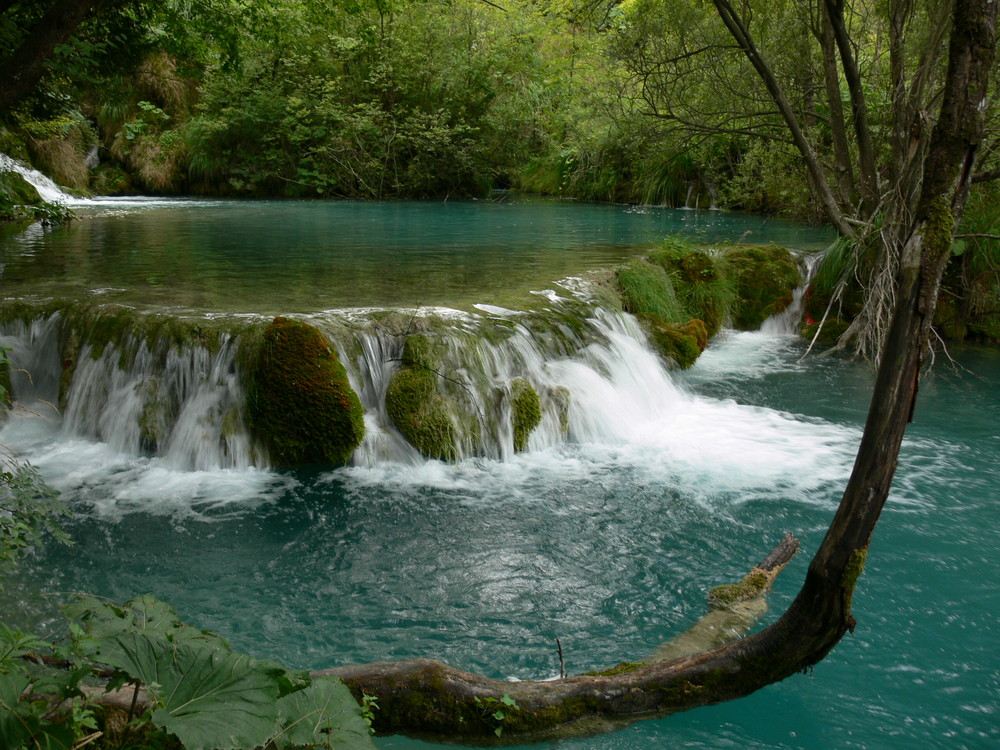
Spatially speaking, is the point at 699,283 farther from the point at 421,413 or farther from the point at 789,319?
the point at 421,413

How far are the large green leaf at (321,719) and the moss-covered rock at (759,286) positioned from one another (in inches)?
416

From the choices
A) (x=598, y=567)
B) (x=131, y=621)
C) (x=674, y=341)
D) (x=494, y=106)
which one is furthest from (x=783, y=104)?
(x=494, y=106)

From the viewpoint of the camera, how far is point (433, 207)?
884 inches

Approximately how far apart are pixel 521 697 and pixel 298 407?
3898mm

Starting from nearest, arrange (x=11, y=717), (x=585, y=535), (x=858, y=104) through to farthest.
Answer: (x=11, y=717), (x=585, y=535), (x=858, y=104)

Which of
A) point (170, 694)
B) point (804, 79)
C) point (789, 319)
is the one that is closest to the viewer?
point (170, 694)

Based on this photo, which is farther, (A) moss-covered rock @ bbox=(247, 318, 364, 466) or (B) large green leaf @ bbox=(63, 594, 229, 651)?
(A) moss-covered rock @ bbox=(247, 318, 364, 466)

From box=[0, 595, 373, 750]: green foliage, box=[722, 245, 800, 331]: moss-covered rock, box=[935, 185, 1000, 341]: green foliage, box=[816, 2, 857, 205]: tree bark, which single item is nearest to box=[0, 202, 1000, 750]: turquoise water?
box=[0, 595, 373, 750]: green foliage

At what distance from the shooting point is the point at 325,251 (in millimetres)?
12047

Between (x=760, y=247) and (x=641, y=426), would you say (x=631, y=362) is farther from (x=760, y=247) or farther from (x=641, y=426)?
(x=760, y=247)

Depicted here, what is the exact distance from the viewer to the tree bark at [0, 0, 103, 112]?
17.2ft

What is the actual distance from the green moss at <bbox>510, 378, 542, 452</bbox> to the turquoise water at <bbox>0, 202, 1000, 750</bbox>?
0.90ft

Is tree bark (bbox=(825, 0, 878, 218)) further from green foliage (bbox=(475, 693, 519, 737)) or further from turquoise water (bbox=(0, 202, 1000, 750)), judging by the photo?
green foliage (bbox=(475, 693, 519, 737))

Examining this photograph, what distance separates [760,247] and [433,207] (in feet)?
39.6
